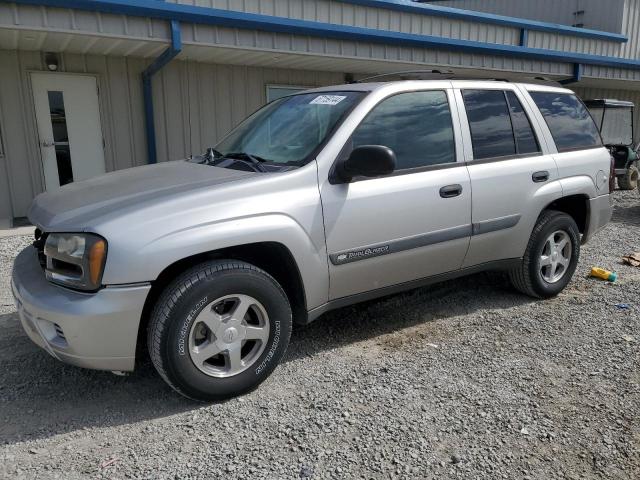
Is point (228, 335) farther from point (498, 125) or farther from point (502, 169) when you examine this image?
point (498, 125)

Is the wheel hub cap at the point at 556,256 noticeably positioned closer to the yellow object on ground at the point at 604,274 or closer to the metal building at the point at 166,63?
the yellow object on ground at the point at 604,274

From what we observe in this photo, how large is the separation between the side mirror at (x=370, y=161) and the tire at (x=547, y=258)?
187 cm

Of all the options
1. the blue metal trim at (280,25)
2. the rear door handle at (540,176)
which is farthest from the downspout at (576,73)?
the rear door handle at (540,176)

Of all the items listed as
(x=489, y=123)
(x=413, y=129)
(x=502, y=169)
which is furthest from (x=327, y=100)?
(x=502, y=169)

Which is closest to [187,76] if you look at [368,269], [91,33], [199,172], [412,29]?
[91,33]

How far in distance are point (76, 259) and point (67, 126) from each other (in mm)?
6377

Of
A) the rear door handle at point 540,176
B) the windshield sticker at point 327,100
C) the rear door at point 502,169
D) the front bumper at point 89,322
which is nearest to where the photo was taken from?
the front bumper at point 89,322

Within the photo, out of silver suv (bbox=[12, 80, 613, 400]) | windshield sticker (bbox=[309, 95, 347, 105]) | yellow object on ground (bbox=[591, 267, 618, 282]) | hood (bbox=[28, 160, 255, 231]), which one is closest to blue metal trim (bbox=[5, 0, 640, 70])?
silver suv (bbox=[12, 80, 613, 400])

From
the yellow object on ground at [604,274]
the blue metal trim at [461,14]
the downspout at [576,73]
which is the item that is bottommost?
the yellow object on ground at [604,274]

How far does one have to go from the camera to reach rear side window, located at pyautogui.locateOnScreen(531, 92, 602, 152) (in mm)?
4426

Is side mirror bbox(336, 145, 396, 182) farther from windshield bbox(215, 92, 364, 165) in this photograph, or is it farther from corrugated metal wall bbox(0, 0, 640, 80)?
corrugated metal wall bbox(0, 0, 640, 80)

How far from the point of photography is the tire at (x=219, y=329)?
2.71 meters

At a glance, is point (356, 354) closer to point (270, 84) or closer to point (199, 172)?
point (199, 172)

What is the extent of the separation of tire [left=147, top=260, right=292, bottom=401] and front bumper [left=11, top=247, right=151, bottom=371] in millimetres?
133
